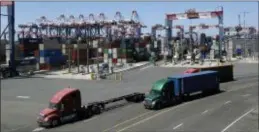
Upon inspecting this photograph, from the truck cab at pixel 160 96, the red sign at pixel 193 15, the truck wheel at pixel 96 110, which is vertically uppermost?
the red sign at pixel 193 15

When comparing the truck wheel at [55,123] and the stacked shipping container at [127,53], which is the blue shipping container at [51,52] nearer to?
the stacked shipping container at [127,53]

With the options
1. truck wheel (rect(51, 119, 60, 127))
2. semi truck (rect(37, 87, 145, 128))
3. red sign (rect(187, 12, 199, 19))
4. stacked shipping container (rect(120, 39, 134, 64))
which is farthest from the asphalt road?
red sign (rect(187, 12, 199, 19))

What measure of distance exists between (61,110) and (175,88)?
1435cm

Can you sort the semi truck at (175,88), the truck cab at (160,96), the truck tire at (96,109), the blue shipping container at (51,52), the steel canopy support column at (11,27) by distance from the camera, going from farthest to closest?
1. the blue shipping container at (51,52)
2. the steel canopy support column at (11,27)
3. the semi truck at (175,88)
4. the truck cab at (160,96)
5. the truck tire at (96,109)

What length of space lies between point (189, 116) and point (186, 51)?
10195cm

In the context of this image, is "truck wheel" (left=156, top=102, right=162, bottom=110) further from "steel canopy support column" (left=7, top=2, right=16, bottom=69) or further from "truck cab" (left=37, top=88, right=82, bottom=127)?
"steel canopy support column" (left=7, top=2, right=16, bottom=69)

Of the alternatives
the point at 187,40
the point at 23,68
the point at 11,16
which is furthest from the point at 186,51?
the point at 11,16

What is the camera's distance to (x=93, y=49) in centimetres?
12875

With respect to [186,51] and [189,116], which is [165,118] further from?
[186,51]

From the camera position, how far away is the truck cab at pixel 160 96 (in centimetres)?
4256

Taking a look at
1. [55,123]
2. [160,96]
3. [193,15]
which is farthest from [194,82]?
[193,15]

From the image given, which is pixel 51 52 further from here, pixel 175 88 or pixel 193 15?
pixel 175 88

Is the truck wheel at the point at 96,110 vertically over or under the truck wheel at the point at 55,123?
over

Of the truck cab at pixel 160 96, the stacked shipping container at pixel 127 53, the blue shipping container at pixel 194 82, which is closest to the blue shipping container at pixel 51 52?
the stacked shipping container at pixel 127 53
